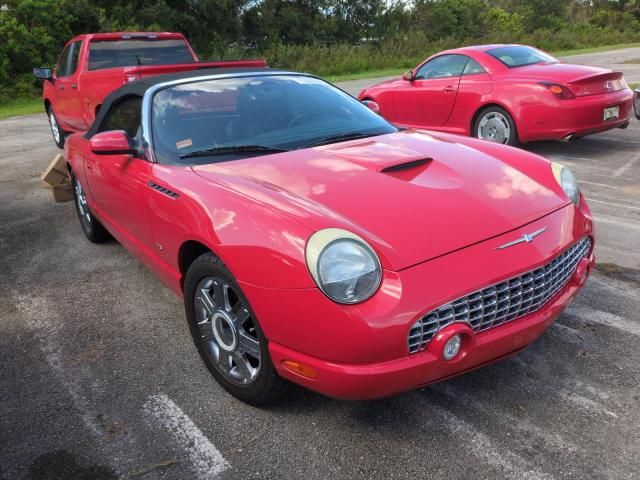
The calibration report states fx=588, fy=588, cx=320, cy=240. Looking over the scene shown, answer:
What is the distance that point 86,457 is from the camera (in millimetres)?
2467

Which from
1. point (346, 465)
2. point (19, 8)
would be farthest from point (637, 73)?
point (19, 8)

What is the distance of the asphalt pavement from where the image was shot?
2346mm

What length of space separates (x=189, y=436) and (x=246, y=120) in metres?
1.82

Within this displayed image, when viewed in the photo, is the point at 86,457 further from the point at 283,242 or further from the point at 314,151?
the point at 314,151

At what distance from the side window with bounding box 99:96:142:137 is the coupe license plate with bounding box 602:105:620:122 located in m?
5.76

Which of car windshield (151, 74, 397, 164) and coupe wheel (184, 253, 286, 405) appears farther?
car windshield (151, 74, 397, 164)

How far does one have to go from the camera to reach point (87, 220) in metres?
5.22

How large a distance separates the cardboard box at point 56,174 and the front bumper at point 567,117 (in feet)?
17.9

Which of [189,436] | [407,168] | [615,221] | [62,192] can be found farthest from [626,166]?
[62,192]

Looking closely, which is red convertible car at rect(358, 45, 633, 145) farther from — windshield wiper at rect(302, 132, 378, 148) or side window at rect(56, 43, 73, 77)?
side window at rect(56, 43, 73, 77)

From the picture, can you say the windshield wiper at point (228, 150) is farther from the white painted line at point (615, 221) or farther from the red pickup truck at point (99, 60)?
the red pickup truck at point (99, 60)

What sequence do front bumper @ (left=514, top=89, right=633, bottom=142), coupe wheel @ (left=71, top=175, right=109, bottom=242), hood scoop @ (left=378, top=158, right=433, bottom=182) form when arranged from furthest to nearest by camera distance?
front bumper @ (left=514, top=89, right=633, bottom=142), coupe wheel @ (left=71, top=175, right=109, bottom=242), hood scoop @ (left=378, top=158, right=433, bottom=182)

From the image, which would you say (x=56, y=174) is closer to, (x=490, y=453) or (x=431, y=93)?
(x=431, y=93)

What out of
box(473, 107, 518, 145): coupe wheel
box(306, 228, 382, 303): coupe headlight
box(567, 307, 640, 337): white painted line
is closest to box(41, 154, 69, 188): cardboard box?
box(306, 228, 382, 303): coupe headlight
